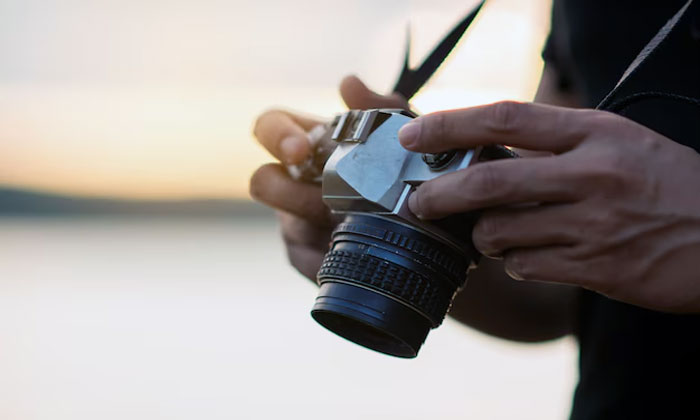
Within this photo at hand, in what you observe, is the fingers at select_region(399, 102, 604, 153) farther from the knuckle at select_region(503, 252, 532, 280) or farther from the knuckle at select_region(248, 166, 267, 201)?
the knuckle at select_region(248, 166, 267, 201)

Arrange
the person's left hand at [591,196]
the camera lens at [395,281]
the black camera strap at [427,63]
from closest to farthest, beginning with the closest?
the person's left hand at [591,196], the camera lens at [395,281], the black camera strap at [427,63]

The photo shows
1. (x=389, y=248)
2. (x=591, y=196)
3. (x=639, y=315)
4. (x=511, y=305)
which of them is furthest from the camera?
(x=511, y=305)

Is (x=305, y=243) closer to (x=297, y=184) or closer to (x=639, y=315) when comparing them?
(x=297, y=184)

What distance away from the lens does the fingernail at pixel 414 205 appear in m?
0.48

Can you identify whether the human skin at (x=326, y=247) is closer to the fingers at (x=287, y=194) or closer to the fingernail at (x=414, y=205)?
the fingers at (x=287, y=194)

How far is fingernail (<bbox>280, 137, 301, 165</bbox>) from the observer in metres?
0.66

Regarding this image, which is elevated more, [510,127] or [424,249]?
[510,127]

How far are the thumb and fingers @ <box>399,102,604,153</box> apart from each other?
0.76ft

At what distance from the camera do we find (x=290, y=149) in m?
0.66

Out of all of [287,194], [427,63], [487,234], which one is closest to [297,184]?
[287,194]

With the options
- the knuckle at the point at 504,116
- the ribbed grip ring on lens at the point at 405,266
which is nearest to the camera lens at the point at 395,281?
the ribbed grip ring on lens at the point at 405,266

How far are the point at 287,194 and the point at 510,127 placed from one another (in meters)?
0.31

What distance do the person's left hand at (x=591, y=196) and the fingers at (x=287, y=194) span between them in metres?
0.26

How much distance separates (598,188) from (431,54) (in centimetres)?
30
